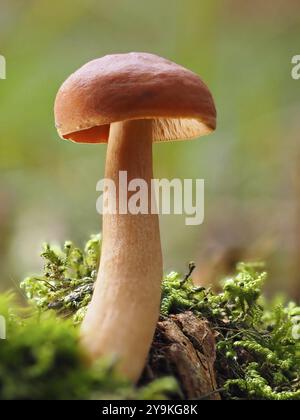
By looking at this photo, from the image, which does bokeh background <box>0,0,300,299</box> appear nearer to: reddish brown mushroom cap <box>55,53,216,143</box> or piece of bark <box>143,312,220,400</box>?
piece of bark <box>143,312,220,400</box>

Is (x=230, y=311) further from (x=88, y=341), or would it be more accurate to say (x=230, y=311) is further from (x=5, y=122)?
(x=5, y=122)

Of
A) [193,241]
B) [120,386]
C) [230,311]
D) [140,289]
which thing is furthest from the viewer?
[193,241]

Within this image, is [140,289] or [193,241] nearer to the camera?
[140,289]

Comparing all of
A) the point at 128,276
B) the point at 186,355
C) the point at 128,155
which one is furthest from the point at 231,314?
the point at 128,155

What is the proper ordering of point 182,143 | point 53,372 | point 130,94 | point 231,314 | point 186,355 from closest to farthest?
point 53,372, point 130,94, point 186,355, point 231,314, point 182,143

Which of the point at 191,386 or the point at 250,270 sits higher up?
the point at 250,270

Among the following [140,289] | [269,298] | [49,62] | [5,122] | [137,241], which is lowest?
[269,298]

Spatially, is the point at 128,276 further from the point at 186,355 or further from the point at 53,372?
Result: the point at 53,372
